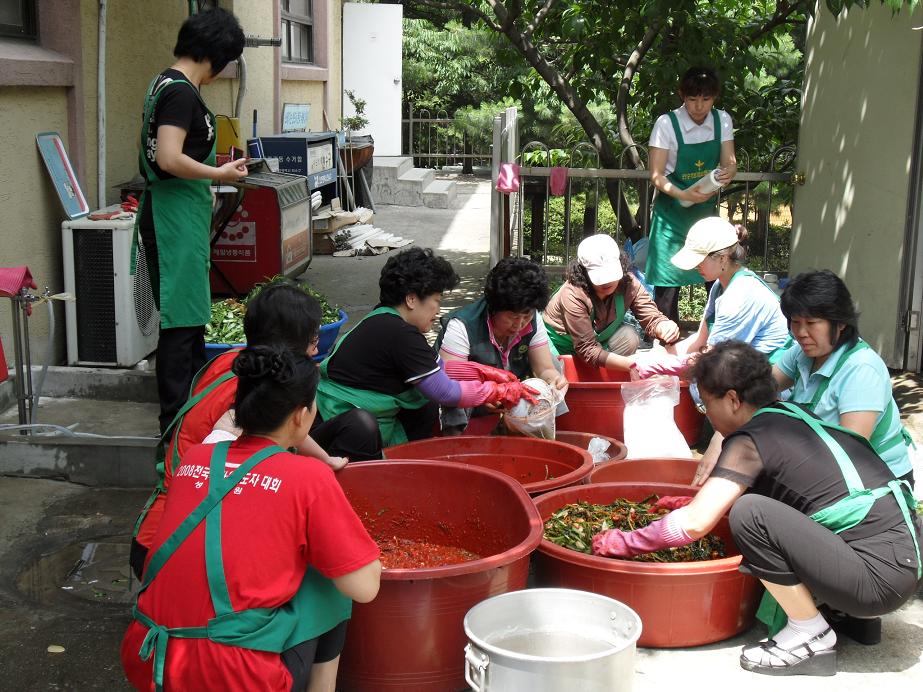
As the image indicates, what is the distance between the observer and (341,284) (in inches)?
371

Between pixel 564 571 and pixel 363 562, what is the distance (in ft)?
3.78

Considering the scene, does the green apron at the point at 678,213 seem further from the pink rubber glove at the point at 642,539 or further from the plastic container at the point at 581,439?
the pink rubber glove at the point at 642,539

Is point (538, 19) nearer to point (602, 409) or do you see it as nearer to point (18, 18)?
point (18, 18)

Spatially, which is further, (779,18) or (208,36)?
(779,18)

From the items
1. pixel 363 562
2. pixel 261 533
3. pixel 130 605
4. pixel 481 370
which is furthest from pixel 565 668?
pixel 481 370

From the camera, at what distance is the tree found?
26.0 feet

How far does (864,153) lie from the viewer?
23.2 feet

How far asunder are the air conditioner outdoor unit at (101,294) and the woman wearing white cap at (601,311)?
7.89 ft

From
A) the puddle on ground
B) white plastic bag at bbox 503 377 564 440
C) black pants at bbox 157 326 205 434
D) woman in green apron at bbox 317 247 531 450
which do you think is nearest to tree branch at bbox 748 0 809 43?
white plastic bag at bbox 503 377 564 440

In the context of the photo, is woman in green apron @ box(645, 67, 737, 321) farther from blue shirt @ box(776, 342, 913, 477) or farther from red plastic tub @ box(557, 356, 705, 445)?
blue shirt @ box(776, 342, 913, 477)

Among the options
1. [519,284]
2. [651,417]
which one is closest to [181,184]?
[519,284]

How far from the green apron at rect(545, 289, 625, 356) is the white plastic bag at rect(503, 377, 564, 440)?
0.72 m

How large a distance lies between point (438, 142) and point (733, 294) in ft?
53.8

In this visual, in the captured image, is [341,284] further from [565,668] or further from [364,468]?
[565,668]
